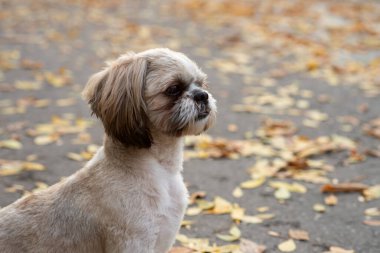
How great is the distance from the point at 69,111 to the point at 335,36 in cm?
703

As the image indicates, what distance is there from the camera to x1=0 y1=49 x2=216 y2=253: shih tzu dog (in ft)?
9.66

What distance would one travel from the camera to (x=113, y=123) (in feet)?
9.78

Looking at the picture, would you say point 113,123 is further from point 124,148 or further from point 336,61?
point 336,61

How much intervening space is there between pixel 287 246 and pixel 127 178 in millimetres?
1618

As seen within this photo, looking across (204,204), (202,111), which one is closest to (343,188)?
(204,204)

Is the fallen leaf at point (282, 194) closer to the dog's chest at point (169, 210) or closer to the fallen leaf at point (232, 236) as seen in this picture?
the fallen leaf at point (232, 236)

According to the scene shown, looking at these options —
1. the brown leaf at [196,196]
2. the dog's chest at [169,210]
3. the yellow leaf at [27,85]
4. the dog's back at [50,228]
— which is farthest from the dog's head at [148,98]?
the yellow leaf at [27,85]

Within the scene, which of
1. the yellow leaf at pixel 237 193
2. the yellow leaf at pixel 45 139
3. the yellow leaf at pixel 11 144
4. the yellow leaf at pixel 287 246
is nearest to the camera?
the yellow leaf at pixel 287 246

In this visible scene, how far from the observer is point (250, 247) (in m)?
3.96

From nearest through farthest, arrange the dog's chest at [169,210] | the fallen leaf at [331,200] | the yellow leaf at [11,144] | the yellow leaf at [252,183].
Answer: the dog's chest at [169,210] → the fallen leaf at [331,200] → the yellow leaf at [252,183] → the yellow leaf at [11,144]

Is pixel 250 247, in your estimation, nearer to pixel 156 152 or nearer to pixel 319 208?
pixel 319 208

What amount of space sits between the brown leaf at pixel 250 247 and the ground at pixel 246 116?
0.05 ft

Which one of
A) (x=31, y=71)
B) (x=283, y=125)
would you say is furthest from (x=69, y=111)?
(x=283, y=125)

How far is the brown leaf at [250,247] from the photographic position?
12.8ft
